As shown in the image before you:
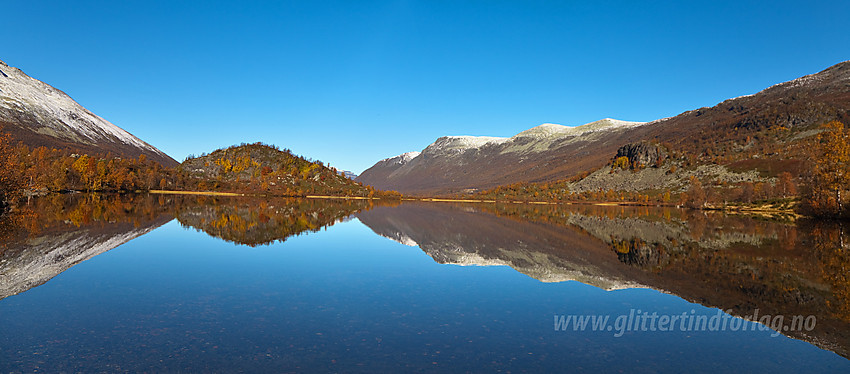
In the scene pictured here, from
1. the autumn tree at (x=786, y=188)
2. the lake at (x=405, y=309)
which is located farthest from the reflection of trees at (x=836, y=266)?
the autumn tree at (x=786, y=188)

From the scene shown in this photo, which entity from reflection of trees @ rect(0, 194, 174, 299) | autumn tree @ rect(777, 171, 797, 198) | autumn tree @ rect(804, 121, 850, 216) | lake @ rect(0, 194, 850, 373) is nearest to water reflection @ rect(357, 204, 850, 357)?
lake @ rect(0, 194, 850, 373)

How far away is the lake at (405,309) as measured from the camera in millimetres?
9844

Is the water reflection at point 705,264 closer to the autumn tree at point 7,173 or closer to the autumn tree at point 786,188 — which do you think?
the autumn tree at point 7,173

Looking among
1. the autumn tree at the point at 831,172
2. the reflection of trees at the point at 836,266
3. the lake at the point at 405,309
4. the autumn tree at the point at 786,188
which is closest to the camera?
the lake at the point at 405,309

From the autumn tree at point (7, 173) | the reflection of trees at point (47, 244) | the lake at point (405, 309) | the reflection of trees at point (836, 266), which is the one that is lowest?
the reflection of trees at point (836, 266)

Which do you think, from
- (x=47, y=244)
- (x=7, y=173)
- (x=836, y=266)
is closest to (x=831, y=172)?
(x=836, y=266)

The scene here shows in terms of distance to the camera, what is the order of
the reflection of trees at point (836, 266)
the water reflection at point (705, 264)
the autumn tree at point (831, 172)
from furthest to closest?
1. the autumn tree at point (831, 172)
2. the water reflection at point (705, 264)
3. the reflection of trees at point (836, 266)

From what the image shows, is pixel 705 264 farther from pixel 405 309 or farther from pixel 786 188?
pixel 786 188

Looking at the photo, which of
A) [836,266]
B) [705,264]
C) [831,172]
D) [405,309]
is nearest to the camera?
[405,309]

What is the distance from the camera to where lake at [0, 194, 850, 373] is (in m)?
9.84

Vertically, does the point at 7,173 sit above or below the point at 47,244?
above

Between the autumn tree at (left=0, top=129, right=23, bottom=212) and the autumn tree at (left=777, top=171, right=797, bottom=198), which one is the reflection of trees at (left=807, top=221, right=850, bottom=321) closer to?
the autumn tree at (left=0, top=129, right=23, bottom=212)

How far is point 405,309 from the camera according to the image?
1415cm

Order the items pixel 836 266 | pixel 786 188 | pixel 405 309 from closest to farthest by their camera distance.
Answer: pixel 405 309 → pixel 836 266 → pixel 786 188
